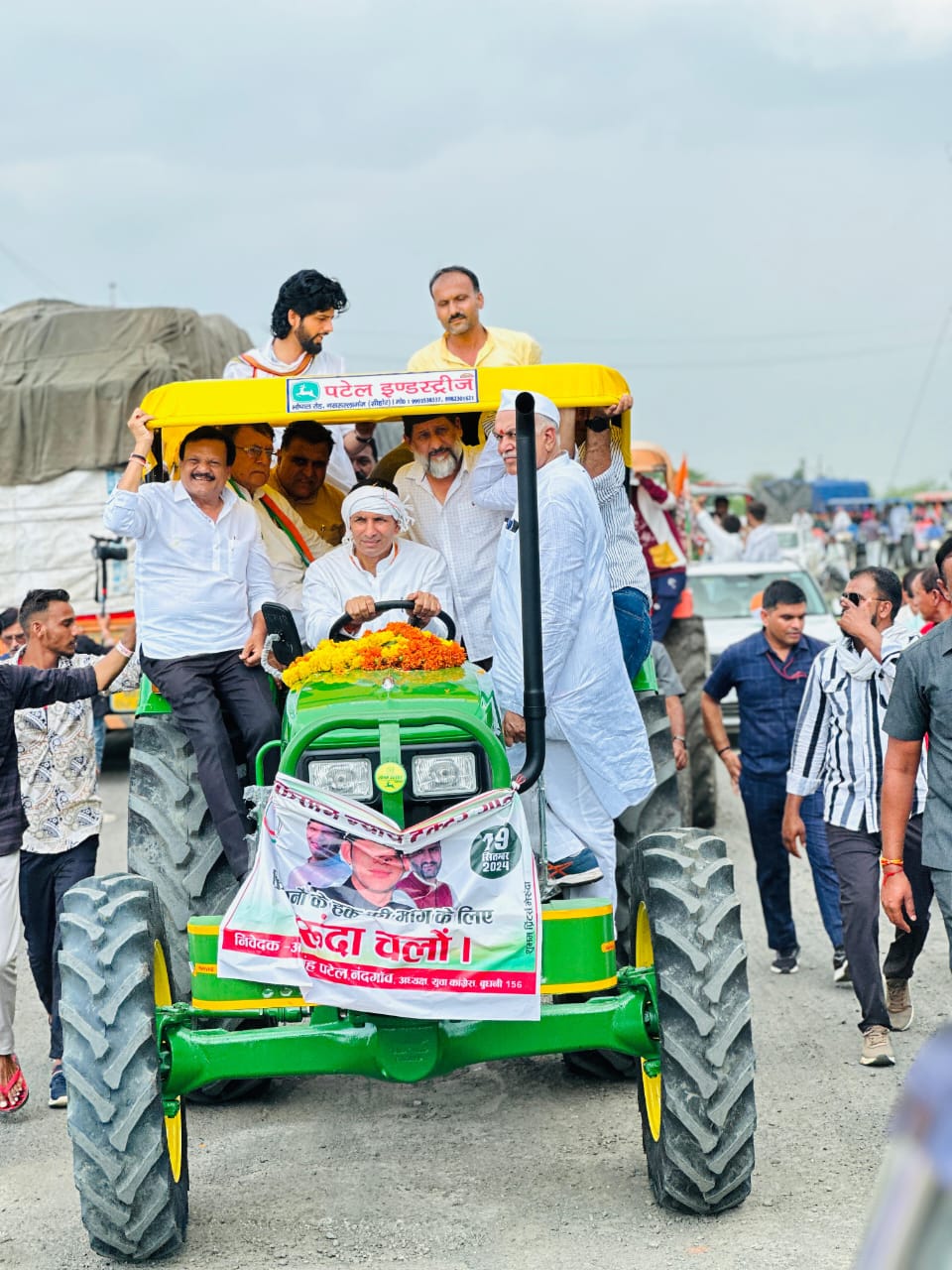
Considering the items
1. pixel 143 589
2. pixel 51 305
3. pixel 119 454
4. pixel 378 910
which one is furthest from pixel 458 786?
pixel 51 305

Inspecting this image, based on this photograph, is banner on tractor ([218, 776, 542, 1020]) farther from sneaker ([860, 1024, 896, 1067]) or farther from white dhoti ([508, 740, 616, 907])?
sneaker ([860, 1024, 896, 1067])

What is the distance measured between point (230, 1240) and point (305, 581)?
2353 mm

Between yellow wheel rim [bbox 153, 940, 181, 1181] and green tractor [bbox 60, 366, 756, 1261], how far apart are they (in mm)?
15

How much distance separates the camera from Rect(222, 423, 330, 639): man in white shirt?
6.79 metres

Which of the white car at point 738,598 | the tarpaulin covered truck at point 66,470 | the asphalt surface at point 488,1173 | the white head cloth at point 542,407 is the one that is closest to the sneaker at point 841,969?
the asphalt surface at point 488,1173

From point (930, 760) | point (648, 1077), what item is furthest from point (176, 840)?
point (930, 760)

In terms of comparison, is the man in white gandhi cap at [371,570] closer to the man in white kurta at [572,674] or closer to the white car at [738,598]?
the man in white kurta at [572,674]

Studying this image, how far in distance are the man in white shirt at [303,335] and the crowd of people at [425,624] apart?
0.01m

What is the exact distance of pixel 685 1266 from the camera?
15.4ft

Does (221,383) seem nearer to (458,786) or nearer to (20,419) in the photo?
(458,786)

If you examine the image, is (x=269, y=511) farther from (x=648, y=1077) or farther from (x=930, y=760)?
(x=930, y=760)

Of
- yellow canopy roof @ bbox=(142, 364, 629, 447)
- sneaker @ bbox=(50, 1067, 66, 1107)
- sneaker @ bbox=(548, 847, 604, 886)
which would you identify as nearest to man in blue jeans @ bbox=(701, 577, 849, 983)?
yellow canopy roof @ bbox=(142, 364, 629, 447)

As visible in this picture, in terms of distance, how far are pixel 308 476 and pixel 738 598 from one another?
10.1 m

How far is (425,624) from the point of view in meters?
6.01
